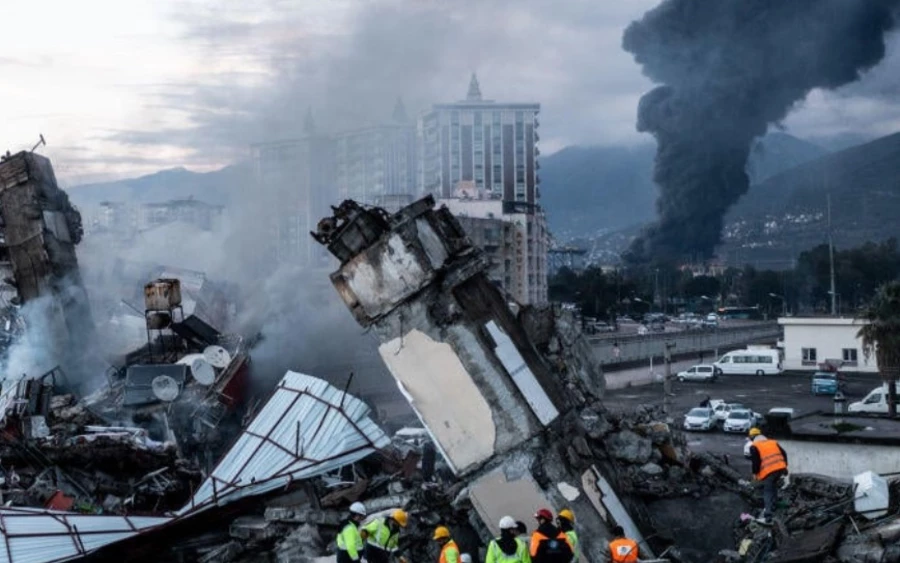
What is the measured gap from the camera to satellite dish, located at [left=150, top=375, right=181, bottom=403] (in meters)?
18.3

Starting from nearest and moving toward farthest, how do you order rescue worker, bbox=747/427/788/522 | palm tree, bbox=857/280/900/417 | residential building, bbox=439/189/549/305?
rescue worker, bbox=747/427/788/522 < palm tree, bbox=857/280/900/417 < residential building, bbox=439/189/549/305

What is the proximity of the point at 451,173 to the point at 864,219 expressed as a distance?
93422 mm

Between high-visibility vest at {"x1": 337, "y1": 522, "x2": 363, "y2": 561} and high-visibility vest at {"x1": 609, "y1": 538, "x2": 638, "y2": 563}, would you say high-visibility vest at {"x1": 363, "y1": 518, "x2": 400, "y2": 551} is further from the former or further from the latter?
high-visibility vest at {"x1": 609, "y1": 538, "x2": 638, "y2": 563}

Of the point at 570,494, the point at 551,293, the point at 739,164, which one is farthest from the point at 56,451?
the point at 739,164

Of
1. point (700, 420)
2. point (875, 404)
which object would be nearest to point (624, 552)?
point (700, 420)

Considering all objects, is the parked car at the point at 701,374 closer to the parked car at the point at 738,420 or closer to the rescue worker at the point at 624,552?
the parked car at the point at 738,420

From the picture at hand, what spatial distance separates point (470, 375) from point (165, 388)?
8.34m

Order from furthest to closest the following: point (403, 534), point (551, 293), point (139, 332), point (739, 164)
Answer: point (739, 164) → point (551, 293) → point (139, 332) → point (403, 534)

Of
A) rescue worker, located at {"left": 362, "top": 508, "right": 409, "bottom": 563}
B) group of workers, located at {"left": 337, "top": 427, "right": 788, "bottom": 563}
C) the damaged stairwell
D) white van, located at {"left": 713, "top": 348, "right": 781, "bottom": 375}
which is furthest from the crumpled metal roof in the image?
white van, located at {"left": 713, "top": 348, "right": 781, "bottom": 375}

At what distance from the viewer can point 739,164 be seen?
102 m

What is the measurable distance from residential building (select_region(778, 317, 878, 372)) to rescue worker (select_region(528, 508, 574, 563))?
37.3m

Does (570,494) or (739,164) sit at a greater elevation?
(739,164)

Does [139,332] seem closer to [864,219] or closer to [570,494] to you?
[570,494]

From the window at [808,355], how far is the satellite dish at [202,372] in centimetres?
3244
